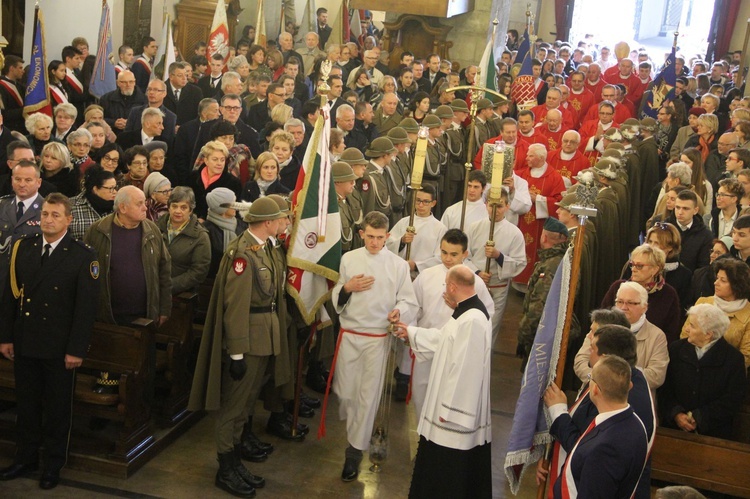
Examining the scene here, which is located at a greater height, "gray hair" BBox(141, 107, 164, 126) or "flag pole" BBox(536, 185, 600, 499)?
"gray hair" BBox(141, 107, 164, 126)

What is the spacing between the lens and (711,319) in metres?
6.21

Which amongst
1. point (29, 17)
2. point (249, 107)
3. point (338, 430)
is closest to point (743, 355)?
point (338, 430)

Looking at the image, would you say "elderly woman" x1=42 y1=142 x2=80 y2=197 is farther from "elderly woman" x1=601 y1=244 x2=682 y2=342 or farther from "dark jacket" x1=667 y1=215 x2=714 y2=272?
"dark jacket" x1=667 y1=215 x2=714 y2=272

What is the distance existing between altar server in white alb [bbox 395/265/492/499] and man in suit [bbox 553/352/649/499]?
1.17m

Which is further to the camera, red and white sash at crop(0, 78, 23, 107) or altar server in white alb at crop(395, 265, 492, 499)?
red and white sash at crop(0, 78, 23, 107)

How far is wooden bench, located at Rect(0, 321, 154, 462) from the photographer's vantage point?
648cm

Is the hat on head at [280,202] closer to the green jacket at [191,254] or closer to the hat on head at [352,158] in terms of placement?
the green jacket at [191,254]

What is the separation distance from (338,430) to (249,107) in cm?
642

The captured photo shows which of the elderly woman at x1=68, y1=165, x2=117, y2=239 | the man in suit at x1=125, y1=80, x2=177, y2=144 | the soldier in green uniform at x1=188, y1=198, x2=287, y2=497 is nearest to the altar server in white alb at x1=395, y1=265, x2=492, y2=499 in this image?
the soldier in green uniform at x1=188, y1=198, x2=287, y2=497

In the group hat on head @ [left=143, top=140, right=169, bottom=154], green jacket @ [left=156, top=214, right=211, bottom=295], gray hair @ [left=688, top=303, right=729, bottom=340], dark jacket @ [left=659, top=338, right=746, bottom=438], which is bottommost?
dark jacket @ [left=659, top=338, right=746, bottom=438]

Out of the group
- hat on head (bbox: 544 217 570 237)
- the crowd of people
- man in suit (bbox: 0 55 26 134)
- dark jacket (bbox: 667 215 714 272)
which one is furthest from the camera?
man in suit (bbox: 0 55 26 134)

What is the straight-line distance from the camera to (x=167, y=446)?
7004 millimetres

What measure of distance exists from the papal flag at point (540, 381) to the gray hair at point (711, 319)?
1.16m

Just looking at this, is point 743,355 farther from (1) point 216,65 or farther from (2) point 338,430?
(1) point 216,65
